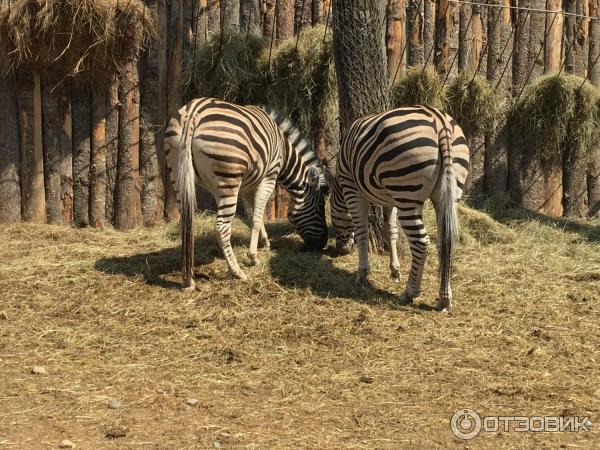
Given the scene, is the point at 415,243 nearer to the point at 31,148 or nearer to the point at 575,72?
the point at 31,148

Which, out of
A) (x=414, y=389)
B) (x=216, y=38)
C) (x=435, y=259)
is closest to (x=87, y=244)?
(x=216, y=38)

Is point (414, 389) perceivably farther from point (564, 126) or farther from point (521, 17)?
point (521, 17)

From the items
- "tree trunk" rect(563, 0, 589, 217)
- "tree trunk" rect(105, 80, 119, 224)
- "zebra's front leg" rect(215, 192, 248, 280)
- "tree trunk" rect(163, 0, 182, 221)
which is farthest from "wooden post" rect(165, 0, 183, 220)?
"tree trunk" rect(563, 0, 589, 217)

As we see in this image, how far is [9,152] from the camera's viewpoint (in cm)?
838

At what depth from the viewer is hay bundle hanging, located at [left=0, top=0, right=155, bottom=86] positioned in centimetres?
772

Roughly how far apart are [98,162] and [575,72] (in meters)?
7.13

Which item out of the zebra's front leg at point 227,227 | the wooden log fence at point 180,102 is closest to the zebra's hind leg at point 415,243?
the zebra's front leg at point 227,227

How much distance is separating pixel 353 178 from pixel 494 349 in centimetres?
244

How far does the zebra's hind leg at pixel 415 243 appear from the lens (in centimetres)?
618

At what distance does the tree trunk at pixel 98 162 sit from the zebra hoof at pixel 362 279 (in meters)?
3.72

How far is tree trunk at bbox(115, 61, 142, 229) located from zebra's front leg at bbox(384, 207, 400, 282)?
3.41m

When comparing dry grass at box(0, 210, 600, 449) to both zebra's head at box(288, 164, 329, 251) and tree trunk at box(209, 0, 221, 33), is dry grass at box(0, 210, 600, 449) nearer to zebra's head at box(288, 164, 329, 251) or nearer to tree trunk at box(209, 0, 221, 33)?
zebra's head at box(288, 164, 329, 251)

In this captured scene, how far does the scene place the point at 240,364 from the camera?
16.4 ft

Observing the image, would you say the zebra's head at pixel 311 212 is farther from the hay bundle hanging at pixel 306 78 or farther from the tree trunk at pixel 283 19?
the tree trunk at pixel 283 19
